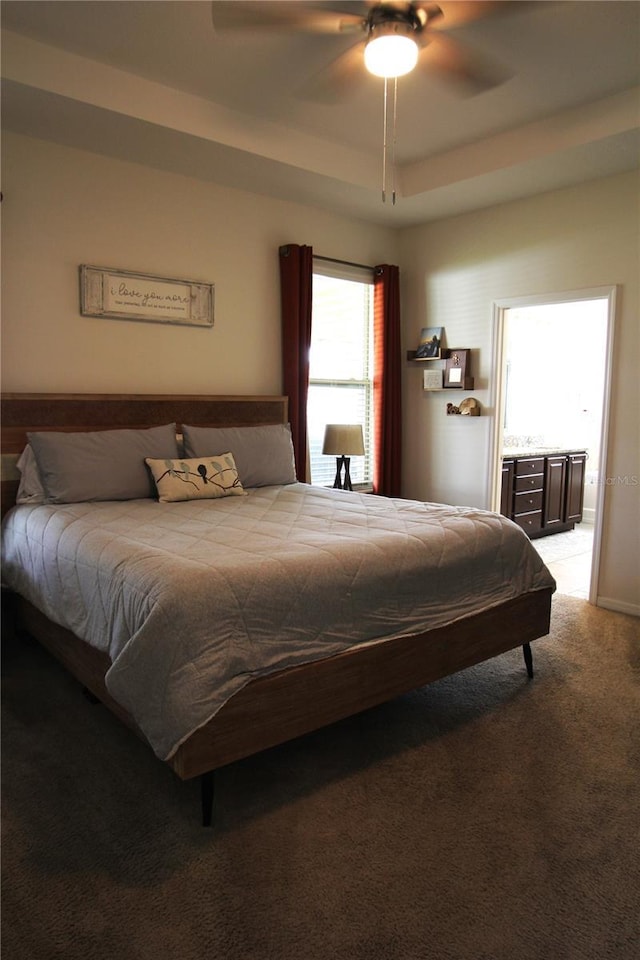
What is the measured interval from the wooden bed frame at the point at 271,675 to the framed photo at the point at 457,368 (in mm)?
2134

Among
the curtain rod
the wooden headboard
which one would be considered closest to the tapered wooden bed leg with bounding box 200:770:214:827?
the wooden headboard

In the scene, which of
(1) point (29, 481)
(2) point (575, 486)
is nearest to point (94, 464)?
(1) point (29, 481)

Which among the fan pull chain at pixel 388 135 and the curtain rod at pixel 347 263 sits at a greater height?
the fan pull chain at pixel 388 135

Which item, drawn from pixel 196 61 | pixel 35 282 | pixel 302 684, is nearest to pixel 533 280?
pixel 196 61

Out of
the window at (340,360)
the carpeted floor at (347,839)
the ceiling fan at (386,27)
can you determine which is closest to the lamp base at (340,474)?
the window at (340,360)

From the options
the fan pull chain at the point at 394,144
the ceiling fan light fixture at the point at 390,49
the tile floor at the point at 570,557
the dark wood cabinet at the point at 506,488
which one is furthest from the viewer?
the dark wood cabinet at the point at 506,488

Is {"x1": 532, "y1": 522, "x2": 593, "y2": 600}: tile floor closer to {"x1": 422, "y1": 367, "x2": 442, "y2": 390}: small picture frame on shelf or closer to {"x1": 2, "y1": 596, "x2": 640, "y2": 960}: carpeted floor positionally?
{"x1": 422, "y1": 367, "x2": 442, "y2": 390}: small picture frame on shelf

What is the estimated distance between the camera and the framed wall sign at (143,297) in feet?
11.7

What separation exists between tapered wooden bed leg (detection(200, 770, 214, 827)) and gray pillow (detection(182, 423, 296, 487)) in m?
2.05

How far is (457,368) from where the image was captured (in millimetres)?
4699

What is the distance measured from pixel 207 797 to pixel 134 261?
2975 millimetres

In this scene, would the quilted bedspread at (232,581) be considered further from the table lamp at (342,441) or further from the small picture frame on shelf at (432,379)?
the small picture frame on shelf at (432,379)

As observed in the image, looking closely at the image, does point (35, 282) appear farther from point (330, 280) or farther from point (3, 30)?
point (330, 280)

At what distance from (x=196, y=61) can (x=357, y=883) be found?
10.8ft
